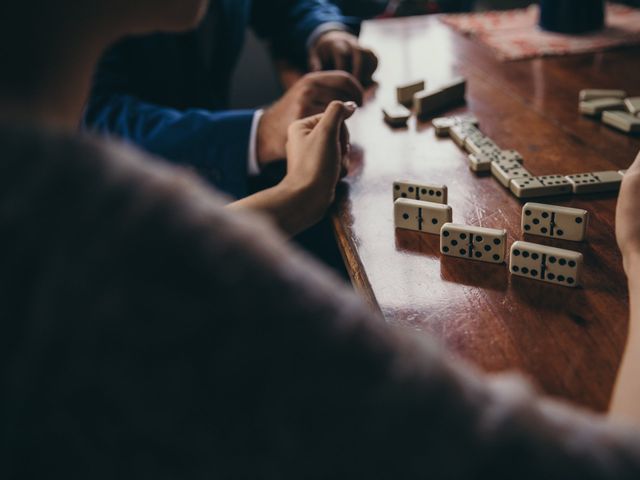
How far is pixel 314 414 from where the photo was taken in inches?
16.1

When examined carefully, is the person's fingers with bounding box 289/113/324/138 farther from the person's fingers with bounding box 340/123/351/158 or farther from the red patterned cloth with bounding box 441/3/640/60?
the red patterned cloth with bounding box 441/3/640/60

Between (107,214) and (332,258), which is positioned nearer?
(107,214)

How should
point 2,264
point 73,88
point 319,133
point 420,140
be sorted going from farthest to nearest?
point 420,140
point 319,133
point 73,88
point 2,264

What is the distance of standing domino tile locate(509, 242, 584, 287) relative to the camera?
3.04 ft

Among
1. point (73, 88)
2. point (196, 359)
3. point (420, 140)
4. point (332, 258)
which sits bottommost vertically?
point (332, 258)

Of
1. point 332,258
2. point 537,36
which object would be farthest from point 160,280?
point 537,36

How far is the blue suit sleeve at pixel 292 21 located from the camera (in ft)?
7.27

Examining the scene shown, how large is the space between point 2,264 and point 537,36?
2.16 metres

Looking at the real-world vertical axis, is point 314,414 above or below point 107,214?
below

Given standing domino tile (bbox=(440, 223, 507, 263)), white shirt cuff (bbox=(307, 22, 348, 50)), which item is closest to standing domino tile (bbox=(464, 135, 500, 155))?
standing domino tile (bbox=(440, 223, 507, 263))

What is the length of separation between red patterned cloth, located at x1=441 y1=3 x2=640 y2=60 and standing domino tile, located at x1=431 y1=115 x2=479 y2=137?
624 millimetres

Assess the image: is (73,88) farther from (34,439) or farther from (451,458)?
(451,458)

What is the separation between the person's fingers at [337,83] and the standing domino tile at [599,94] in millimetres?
571

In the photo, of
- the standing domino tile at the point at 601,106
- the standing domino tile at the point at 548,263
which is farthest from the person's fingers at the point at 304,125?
the standing domino tile at the point at 601,106
